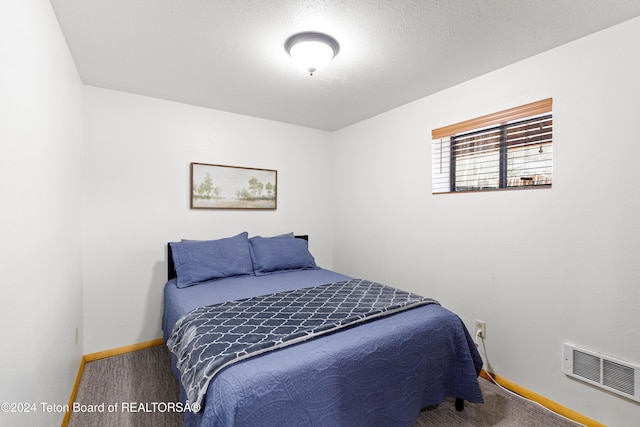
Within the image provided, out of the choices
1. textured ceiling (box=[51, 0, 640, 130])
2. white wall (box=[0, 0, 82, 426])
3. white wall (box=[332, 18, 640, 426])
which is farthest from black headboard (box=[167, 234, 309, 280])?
white wall (box=[332, 18, 640, 426])

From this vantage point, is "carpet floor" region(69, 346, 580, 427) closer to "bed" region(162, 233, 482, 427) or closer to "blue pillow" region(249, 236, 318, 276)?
"bed" region(162, 233, 482, 427)

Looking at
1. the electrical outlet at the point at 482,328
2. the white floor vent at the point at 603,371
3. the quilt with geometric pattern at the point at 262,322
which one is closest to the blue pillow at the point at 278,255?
the quilt with geometric pattern at the point at 262,322

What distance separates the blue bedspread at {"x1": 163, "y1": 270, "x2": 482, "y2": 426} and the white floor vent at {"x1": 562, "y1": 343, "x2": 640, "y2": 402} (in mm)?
560

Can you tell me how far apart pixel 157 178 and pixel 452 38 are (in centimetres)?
268

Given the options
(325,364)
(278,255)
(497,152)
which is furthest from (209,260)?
(497,152)

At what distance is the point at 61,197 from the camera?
185 centimetres

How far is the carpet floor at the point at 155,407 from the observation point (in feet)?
6.21

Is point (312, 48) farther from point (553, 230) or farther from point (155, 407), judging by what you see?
point (155, 407)

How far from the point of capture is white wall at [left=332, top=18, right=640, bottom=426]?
1746 millimetres

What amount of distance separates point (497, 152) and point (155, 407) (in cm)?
303

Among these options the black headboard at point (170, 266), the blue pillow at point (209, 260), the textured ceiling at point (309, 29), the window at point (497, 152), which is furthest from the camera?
the black headboard at point (170, 266)

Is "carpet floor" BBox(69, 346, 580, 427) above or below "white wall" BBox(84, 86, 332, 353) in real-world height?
below

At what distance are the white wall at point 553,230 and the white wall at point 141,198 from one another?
1865mm

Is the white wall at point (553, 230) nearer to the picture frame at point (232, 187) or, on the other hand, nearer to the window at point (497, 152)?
the window at point (497, 152)
